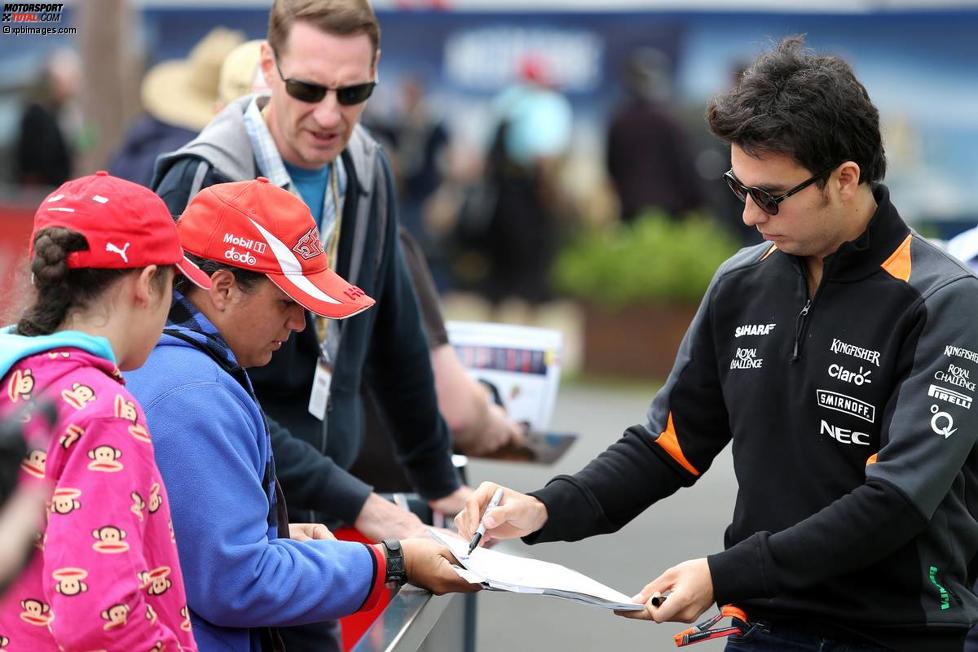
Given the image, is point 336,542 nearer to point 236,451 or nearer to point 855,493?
point 236,451

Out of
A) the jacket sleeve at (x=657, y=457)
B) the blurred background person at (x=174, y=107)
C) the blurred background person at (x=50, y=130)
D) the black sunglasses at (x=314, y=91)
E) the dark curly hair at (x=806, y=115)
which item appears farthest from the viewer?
the blurred background person at (x=50, y=130)

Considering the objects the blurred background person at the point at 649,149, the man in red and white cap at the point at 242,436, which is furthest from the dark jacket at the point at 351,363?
the blurred background person at the point at 649,149

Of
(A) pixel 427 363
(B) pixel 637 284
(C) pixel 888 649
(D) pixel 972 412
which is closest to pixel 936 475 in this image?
(D) pixel 972 412

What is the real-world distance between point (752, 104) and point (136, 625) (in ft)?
4.60

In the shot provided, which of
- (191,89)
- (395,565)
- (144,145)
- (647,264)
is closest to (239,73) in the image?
Answer: (144,145)

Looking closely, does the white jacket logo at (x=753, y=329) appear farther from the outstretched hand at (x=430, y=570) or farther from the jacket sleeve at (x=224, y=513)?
the jacket sleeve at (x=224, y=513)

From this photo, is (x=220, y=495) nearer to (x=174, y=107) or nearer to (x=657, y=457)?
(x=657, y=457)

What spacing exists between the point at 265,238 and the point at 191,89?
4281 mm

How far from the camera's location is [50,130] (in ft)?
45.1

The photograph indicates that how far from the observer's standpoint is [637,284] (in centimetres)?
1057

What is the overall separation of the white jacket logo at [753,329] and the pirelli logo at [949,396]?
1.16 feet

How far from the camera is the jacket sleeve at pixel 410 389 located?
3770 mm

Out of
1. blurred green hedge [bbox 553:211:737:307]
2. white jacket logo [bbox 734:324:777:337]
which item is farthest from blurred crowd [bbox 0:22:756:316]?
white jacket logo [bbox 734:324:777:337]

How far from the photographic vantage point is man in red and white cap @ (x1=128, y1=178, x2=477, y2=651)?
2.19 meters
